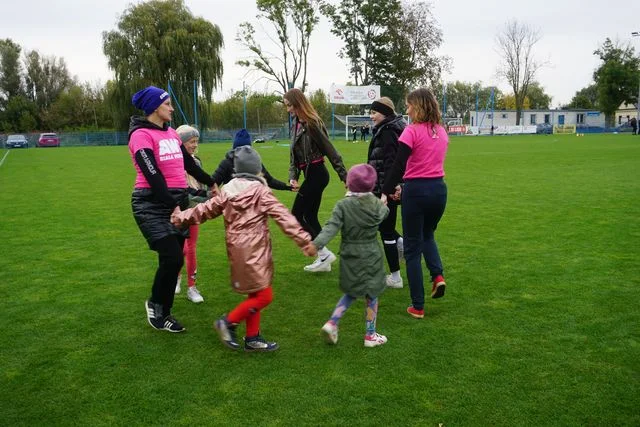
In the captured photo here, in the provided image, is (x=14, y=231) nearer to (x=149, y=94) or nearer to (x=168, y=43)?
(x=149, y=94)

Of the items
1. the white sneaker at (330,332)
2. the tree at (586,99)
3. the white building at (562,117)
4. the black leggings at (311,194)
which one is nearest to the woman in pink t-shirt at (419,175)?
the white sneaker at (330,332)

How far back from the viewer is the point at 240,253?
13.3 feet

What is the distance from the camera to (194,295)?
18.4 feet

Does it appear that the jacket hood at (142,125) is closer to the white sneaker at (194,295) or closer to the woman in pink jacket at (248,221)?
the woman in pink jacket at (248,221)

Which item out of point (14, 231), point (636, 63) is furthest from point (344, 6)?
point (14, 231)

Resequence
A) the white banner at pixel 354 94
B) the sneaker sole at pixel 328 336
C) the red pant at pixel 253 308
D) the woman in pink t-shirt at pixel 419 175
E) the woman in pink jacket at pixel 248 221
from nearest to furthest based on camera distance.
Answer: the woman in pink jacket at pixel 248 221 → the red pant at pixel 253 308 → the sneaker sole at pixel 328 336 → the woman in pink t-shirt at pixel 419 175 → the white banner at pixel 354 94

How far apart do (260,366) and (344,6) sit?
6454 centimetres

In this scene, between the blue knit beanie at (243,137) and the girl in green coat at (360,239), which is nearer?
the girl in green coat at (360,239)

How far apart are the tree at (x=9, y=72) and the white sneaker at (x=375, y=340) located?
263 feet

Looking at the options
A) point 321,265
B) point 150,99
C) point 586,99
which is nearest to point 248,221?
point 150,99

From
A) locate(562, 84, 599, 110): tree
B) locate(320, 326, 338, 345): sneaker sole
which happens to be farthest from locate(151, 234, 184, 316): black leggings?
locate(562, 84, 599, 110): tree

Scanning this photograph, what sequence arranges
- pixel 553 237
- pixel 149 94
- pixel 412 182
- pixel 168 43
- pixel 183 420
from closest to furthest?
pixel 183 420
pixel 149 94
pixel 412 182
pixel 553 237
pixel 168 43

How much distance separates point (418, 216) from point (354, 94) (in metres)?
48.8

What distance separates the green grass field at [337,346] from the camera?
339 centimetres
